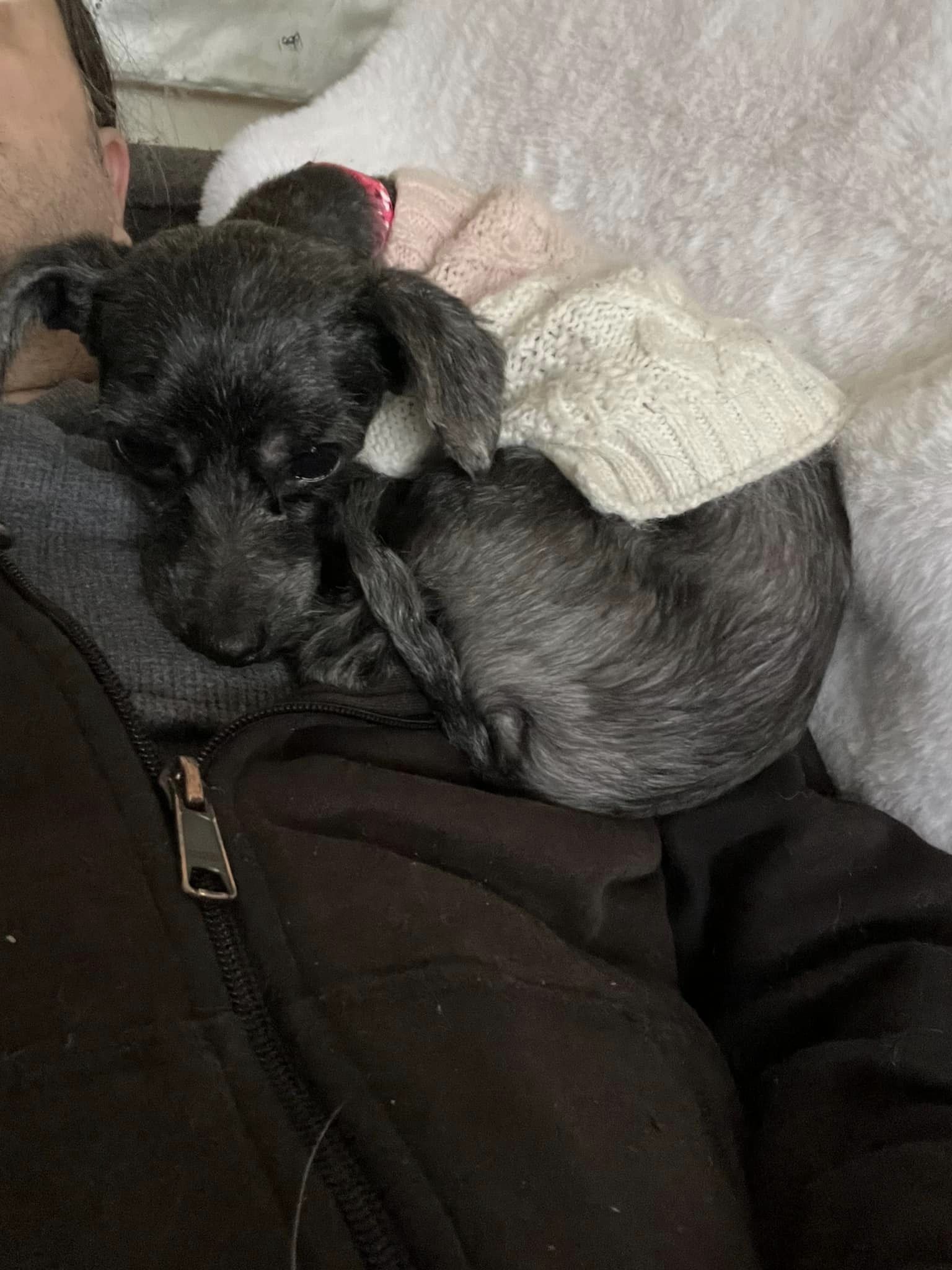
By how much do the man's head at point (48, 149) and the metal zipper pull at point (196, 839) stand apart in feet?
2.61

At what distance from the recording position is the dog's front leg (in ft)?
3.04

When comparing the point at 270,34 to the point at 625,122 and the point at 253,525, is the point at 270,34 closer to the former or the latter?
the point at 625,122

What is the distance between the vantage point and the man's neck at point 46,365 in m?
1.25

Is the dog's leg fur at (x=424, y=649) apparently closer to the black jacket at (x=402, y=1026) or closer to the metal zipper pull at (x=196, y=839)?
the black jacket at (x=402, y=1026)

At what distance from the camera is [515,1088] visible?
620 mm

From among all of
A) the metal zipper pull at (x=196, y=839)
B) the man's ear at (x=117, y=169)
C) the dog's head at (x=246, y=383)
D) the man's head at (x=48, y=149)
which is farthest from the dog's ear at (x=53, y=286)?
the metal zipper pull at (x=196, y=839)

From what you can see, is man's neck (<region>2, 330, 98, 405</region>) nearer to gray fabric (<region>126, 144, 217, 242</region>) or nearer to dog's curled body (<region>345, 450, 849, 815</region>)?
gray fabric (<region>126, 144, 217, 242</region>)

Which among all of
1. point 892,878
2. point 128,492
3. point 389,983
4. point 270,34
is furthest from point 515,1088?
point 270,34

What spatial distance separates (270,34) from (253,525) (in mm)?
1199

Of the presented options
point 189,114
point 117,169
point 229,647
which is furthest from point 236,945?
point 189,114

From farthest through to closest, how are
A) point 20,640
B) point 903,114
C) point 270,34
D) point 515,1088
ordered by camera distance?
point 270,34, point 903,114, point 20,640, point 515,1088

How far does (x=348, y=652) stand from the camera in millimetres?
955

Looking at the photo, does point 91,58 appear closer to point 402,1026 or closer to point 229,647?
point 229,647

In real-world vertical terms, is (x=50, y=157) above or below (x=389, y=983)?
above
